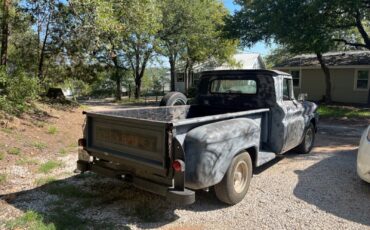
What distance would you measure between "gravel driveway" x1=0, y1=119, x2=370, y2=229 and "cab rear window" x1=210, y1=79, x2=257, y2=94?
5.15 ft

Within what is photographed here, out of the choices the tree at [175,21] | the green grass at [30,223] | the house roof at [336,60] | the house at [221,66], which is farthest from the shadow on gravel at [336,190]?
the house at [221,66]

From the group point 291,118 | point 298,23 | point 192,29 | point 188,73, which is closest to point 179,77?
point 188,73

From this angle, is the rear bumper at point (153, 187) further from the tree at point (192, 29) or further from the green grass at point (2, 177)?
the tree at point (192, 29)

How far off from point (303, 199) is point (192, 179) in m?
2.02

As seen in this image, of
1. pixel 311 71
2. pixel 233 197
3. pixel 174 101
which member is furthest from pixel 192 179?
pixel 311 71

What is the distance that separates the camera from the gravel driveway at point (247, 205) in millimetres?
4270

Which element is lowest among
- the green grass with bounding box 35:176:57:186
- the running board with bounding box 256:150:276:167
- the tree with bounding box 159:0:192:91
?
the green grass with bounding box 35:176:57:186

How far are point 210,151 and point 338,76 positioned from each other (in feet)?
69.4

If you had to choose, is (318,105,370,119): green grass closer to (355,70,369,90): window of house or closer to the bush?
(355,70,369,90): window of house

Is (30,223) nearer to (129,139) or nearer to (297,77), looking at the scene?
(129,139)

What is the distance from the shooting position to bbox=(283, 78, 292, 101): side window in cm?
672

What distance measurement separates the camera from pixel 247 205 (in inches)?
190

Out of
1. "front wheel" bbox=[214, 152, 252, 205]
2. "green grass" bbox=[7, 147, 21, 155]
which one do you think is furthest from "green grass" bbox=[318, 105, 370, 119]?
"green grass" bbox=[7, 147, 21, 155]

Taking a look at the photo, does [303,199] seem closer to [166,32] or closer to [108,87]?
[166,32]
